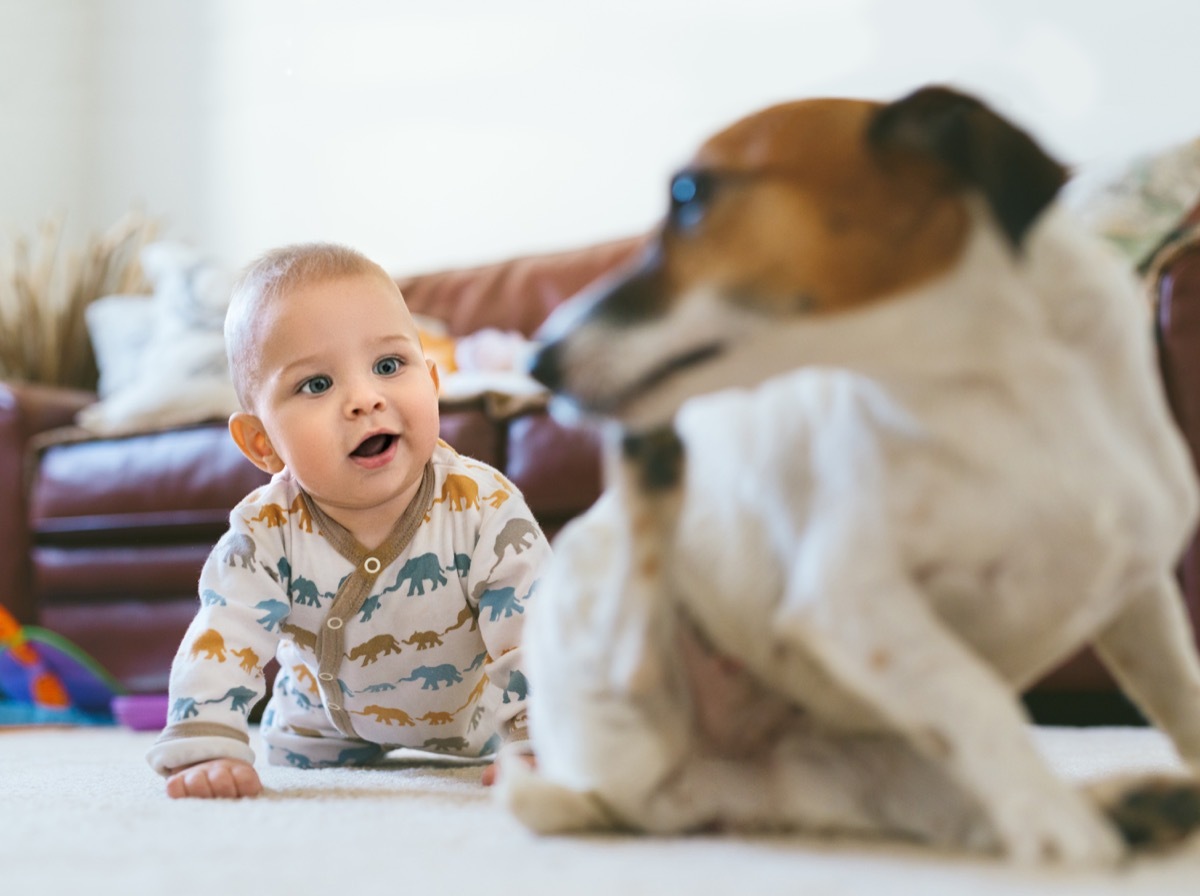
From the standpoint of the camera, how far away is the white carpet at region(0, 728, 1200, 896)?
1.94ft

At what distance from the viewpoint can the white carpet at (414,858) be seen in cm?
59

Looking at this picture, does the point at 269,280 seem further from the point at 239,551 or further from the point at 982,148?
the point at 982,148

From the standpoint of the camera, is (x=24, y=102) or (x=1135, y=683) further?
(x=24, y=102)

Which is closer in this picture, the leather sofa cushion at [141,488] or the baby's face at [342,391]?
the baby's face at [342,391]

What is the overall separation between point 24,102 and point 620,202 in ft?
7.45

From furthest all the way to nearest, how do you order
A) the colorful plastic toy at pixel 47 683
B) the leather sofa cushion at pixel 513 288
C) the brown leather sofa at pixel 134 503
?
the leather sofa cushion at pixel 513 288, the colorful plastic toy at pixel 47 683, the brown leather sofa at pixel 134 503

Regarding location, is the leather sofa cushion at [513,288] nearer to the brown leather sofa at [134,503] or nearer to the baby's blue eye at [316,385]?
the brown leather sofa at [134,503]

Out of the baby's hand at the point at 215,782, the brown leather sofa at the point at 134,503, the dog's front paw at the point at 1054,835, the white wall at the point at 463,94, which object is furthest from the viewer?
the white wall at the point at 463,94

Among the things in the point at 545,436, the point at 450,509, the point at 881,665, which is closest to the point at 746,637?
the point at 881,665

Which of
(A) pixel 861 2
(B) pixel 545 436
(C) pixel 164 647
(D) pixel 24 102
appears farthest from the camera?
(D) pixel 24 102

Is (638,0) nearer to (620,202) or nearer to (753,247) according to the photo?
(620,202)

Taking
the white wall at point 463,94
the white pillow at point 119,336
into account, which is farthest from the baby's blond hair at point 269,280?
the white pillow at point 119,336

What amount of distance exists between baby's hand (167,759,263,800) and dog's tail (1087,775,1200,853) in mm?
685

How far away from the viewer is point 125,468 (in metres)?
2.31
